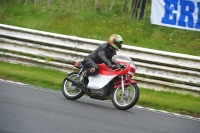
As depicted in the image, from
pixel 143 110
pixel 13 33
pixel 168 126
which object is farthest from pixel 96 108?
pixel 13 33

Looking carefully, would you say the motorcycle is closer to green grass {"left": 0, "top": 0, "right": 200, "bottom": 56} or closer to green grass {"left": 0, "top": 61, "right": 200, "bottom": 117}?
green grass {"left": 0, "top": 61, "right": 200, "bottom": 117}

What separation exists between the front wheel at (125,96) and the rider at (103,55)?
0.57 m

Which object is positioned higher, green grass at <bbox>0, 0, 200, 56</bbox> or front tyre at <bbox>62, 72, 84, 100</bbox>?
green grass at <bbox>0, 0, 200, 56</bbox>

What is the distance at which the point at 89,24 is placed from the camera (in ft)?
54.7

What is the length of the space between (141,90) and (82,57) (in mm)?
2075

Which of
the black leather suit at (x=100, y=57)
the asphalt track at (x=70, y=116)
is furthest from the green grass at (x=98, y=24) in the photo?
the asphalt track at (x=70, y=116)

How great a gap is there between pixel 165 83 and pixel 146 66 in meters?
0.72

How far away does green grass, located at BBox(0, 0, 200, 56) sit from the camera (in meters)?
15.8

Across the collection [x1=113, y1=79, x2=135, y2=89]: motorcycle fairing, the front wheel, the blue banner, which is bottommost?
the front wheel

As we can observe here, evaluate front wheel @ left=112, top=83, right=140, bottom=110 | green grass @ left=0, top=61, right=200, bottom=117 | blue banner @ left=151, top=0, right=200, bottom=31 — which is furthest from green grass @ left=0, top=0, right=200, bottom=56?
front wheel @ left=112, top=83, right=140, bottom=110

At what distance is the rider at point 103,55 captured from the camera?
11.3 m

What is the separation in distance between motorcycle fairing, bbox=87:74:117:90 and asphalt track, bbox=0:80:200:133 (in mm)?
385

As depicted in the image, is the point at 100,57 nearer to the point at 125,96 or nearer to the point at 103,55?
the point at 103,55

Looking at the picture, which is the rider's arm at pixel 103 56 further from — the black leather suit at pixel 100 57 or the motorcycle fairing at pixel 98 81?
the motorcycle fairing at pixel 98 81
